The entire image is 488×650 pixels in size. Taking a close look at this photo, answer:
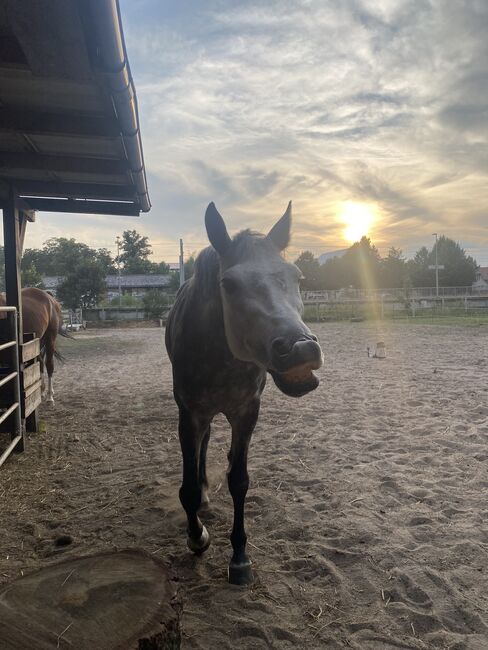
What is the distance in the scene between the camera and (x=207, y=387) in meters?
2.71

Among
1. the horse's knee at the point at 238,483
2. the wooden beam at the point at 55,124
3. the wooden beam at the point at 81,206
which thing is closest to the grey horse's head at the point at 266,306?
the horse's knee at the point at 238,483

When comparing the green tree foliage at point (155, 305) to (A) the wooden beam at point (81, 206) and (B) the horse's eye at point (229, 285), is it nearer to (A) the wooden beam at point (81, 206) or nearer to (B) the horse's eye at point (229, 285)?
(A) the wooden beam at point (81, 206)

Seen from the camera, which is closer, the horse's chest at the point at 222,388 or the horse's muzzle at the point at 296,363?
the horse's muzzle at the point at 296,363

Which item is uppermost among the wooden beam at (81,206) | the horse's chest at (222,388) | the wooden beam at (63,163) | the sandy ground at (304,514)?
the wooden beam at (63,163)

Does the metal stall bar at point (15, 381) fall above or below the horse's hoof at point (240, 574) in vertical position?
above

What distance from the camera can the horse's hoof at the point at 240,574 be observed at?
8.35 feet

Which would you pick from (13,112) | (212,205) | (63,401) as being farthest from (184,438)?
(63,401)

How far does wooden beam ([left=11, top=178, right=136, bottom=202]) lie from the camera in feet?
16.4

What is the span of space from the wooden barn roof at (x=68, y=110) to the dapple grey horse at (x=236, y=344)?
101cm

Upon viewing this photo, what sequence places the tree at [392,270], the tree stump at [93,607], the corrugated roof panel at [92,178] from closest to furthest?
the tree stump at [93,607], the corrugated roof panel at [92,178], the tree at [392,270]

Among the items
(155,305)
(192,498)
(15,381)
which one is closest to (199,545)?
(192,498)

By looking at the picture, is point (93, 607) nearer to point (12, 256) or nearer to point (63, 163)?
point (63, 163)

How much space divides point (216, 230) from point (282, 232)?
0.42 meters

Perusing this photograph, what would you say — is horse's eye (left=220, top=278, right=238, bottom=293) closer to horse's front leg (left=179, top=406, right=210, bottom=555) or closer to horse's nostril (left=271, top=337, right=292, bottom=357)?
horse's nostril (left=271, top=337, right=292, bottom=357)
